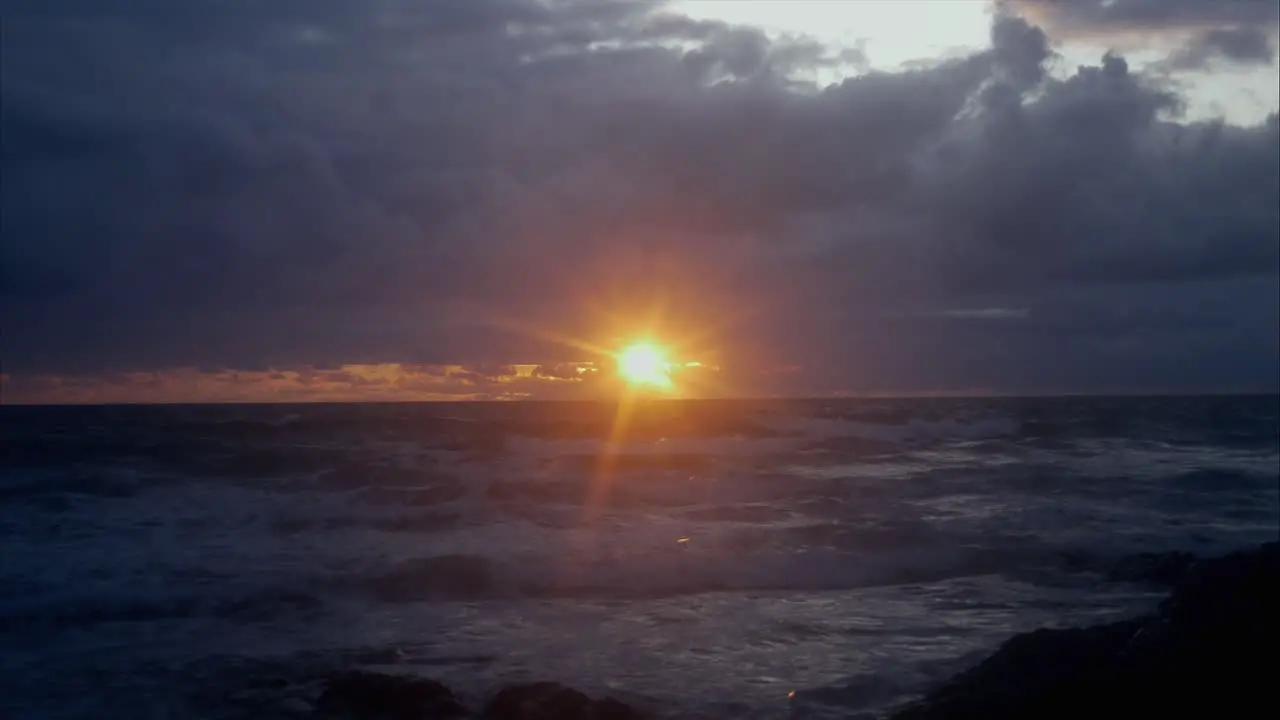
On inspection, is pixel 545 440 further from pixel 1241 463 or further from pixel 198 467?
pixel 1241 463

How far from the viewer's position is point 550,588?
57.2ft

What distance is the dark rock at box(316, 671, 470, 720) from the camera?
10617 mm

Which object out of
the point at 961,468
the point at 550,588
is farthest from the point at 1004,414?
the point at 550,588

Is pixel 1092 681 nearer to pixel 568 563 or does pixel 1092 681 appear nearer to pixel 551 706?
pixel 551 706

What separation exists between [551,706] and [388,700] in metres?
1.86

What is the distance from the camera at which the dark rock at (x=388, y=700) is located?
418 inches

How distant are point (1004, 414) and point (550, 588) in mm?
57833

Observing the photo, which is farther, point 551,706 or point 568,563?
point 568,563

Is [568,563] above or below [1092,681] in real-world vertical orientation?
below

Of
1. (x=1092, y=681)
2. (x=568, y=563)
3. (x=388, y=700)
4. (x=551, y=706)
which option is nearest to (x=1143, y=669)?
(x=1092, y=681)

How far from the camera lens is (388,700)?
1083 cm

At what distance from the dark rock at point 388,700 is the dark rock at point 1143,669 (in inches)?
189

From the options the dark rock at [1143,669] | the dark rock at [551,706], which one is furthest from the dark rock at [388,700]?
the dark rock at [1143,669]

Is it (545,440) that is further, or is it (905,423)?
(905,423)
